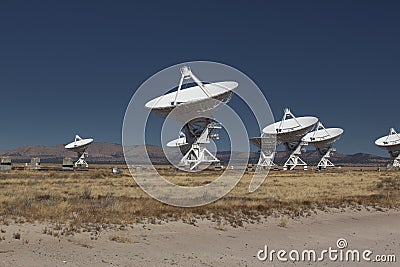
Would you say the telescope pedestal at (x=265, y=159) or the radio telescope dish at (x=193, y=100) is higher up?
the radio telescope dish at (x=193, y=100)

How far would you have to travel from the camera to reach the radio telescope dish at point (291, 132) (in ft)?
273

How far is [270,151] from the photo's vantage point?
9694 cm

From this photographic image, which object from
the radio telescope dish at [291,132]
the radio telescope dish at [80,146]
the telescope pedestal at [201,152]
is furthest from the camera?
the radio telescope dish at [80,146]

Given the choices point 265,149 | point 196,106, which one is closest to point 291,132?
point 265,149

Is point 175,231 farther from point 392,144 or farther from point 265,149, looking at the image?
point 392,144

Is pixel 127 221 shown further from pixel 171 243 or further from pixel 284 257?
pixel 284 257

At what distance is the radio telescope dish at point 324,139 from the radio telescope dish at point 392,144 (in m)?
11.5

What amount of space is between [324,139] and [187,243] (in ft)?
288

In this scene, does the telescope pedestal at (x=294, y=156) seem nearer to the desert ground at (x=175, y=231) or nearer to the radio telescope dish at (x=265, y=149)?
the radio telescope dish at (x=265, y=149)

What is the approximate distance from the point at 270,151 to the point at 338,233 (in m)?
77.5

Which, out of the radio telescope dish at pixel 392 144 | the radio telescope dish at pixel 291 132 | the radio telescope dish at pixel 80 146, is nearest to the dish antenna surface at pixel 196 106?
the radio telescope dish at pixel 291 132

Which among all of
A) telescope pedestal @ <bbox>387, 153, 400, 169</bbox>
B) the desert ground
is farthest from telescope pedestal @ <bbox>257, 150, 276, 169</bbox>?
the desert ground

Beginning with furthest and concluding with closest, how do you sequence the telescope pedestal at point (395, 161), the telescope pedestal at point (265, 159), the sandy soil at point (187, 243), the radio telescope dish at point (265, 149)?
1. the telescope pedestal at point (395, 161)
2. the telescope pedestal at point (265, 159)
3. the radio telescope dish at point (265, 149)
4. the sandy soil at point (187, 243)

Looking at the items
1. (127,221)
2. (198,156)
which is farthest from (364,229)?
(198,156)
